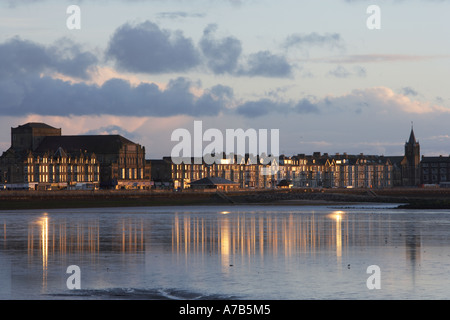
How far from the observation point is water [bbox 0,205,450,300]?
110ft

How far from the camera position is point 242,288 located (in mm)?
34500

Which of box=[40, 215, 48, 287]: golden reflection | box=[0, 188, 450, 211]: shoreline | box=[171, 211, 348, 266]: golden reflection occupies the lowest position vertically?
box=[0, 188, 450, 211]: shoreline

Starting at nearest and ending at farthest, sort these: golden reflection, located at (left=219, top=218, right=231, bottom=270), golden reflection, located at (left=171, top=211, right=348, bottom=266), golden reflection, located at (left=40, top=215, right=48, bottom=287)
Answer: golden reflection, located at (left=40, top=215, right=48, bottom=287)
golden reflection, located at (left=219, top=218, right=231, bottom=270)
golden reflection, located at (left=171, top=211, right=348, bottom=266)

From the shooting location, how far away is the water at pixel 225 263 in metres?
33.7

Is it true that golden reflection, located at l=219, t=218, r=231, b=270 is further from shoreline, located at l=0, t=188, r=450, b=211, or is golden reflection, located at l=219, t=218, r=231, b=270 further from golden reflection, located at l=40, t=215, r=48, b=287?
Result: shoreline, located at l=0, t=188, r=450, b=211

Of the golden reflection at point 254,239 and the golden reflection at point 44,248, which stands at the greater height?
the golden reflection at point 44,248

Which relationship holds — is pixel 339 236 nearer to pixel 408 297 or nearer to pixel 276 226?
pixel 276 226

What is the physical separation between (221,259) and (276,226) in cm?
3207

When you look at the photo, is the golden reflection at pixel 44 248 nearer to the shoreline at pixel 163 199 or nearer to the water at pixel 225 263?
the water at pixel 225 263

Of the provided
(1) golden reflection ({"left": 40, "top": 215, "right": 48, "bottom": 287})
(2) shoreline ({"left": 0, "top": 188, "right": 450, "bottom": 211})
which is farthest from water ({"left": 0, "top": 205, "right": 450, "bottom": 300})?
(2) shoreline ({"left": 0, "top": 188, "right": 450, "bottom": 211})

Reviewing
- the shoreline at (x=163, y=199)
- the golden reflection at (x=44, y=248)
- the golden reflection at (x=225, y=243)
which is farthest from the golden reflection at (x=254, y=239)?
the shoreline at (x=163, y=199)
